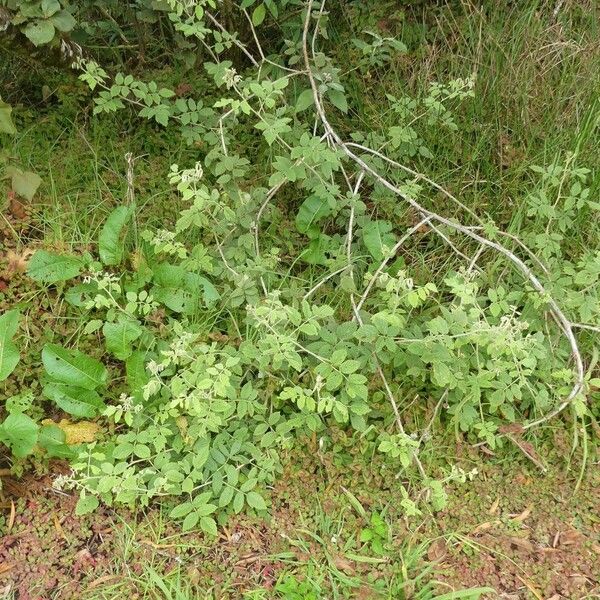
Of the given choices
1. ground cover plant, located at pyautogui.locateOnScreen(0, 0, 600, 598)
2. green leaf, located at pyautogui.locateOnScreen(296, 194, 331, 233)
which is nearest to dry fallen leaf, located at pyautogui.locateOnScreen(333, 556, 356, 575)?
ground cover plant, located at pyautogui.locateOnScreen(0, 0, 600, 598)

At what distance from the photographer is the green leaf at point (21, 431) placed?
197 cm

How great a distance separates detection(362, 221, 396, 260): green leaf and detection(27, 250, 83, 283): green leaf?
108 cm

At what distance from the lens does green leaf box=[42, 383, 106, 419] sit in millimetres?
2146

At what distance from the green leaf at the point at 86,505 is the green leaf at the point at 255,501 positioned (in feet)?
1.54

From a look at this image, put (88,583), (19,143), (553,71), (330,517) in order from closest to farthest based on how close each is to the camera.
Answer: (88,583) → (330,517) → (19,143) → (553,71)

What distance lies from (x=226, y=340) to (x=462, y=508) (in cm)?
99

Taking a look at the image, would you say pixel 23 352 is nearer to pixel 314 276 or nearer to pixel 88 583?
pixel 88 583

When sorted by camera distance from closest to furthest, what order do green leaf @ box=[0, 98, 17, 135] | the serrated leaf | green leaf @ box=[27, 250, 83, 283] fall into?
1. the serrated leaf
2. green leaf @ box=[0, 98, 17, 135]
3. green leaf @ box=[27, 250, 83, 283]

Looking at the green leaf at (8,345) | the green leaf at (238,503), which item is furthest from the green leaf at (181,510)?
the green leaf at (8,345)

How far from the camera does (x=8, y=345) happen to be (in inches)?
82.5

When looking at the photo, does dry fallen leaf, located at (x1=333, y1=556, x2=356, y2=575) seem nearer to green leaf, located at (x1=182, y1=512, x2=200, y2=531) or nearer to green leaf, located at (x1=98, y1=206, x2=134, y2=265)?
green leaf, located at (x1=182, y1=512, x2=200, y2=531)

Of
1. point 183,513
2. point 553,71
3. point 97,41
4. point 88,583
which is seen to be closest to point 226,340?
point 183,513

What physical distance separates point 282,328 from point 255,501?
549mm

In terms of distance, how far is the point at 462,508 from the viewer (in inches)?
83.8
